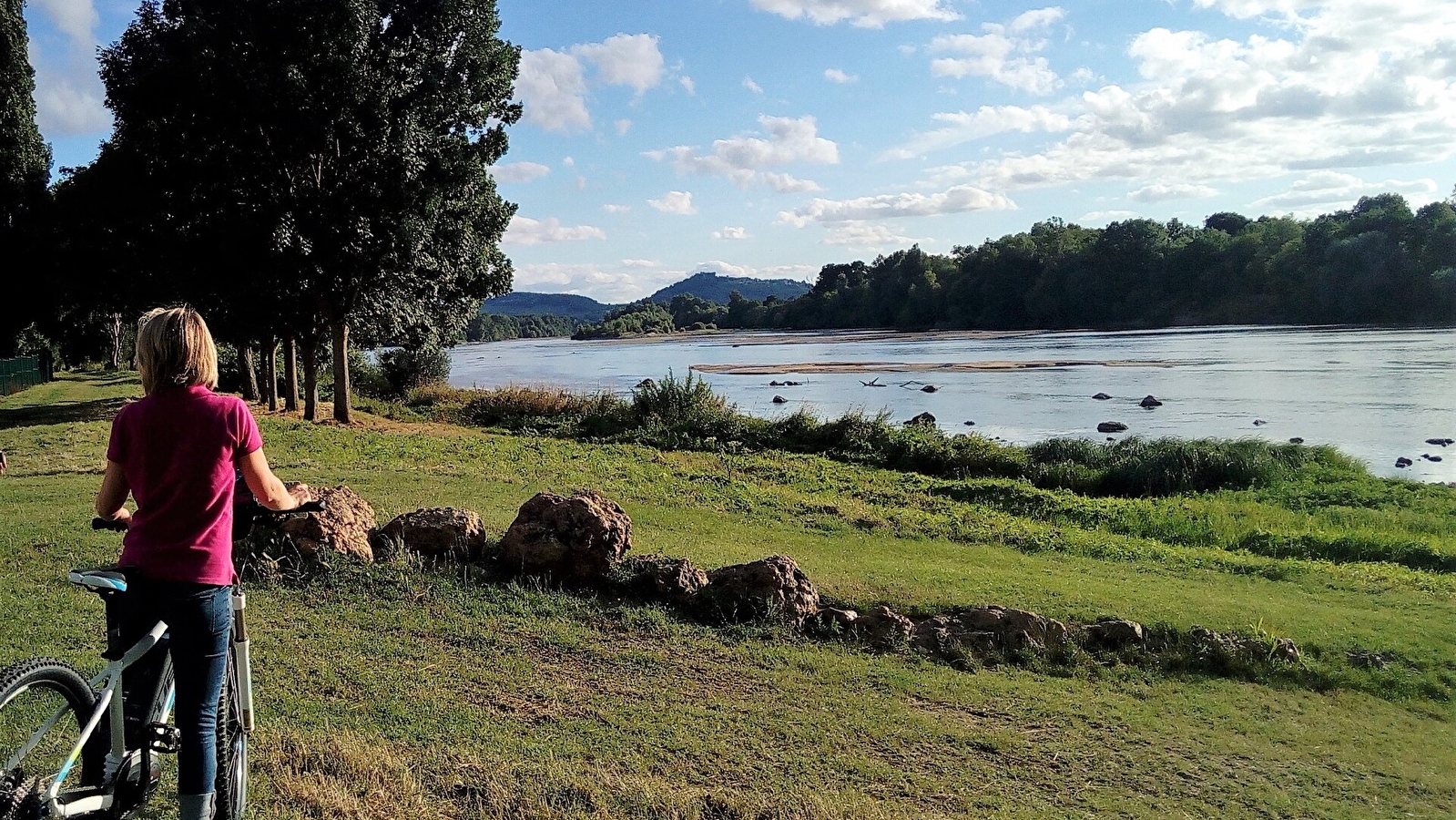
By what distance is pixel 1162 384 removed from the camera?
4266cm

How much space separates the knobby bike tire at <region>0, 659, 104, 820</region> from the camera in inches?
113

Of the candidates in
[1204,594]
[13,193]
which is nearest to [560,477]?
[1204,594]

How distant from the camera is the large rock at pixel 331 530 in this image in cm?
804

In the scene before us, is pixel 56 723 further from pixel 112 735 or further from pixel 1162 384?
pixel 1162 384

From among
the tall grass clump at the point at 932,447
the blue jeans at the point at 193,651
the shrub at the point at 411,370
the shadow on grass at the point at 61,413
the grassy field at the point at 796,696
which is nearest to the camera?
the blue jeans at the point at 193,651

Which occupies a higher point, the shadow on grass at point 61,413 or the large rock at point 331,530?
the shadow on grass at point 61,413

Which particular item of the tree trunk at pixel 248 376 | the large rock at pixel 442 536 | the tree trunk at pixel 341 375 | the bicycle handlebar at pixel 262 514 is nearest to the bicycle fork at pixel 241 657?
the bicycle handlebar at pixel 262 514

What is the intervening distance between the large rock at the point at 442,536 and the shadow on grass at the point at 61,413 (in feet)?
54.4

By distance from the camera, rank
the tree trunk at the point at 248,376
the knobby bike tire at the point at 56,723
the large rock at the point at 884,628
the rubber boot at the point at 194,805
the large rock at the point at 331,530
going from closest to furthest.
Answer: the knobby bike tire at the point at 56,723
the rubber boot at the point at 194,805
the large rock at the point at 884,628
the large rock at the point at 331,530
the tree trunk at the point at 248,376

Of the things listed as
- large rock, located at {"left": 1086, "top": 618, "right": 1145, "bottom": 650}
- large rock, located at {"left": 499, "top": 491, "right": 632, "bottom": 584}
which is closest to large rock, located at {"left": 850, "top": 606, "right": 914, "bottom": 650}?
large rock, located at {"left": 1086, "top": 618, "right": 1145, "bottom": 650}

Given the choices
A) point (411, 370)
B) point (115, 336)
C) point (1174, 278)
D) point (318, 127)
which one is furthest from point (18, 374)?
point (1174, 278)

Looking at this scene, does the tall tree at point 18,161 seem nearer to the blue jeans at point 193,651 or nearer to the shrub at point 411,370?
the shrub at point 411,370

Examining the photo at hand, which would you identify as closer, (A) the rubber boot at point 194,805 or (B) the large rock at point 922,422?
(A) the rubber boot at point 194,805

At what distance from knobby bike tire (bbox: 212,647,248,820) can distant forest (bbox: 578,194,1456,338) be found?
86319 millimetres
